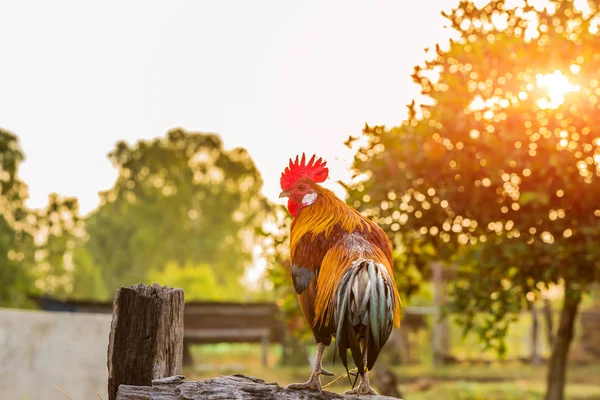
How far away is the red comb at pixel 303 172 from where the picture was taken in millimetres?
6399

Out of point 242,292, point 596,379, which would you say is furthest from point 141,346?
point 242,292

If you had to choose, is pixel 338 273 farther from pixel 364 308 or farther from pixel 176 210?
pixel 176 210

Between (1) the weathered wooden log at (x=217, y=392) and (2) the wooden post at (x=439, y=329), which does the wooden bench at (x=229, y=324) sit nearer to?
(2) the wooden post at (x=439, y=329)

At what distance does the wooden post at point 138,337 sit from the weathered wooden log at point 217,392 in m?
0.13

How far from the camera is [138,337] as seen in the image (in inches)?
231

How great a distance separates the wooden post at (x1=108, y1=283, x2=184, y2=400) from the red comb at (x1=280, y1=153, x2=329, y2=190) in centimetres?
130

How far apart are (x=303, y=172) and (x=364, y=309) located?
1.44 meters

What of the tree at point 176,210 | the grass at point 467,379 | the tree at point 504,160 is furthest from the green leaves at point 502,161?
the tree at point 176,210

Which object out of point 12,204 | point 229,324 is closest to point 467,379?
point 229,324

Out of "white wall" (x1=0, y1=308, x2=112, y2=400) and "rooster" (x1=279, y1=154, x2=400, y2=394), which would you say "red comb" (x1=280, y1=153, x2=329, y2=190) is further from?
"white wall" (x1=0, y1=308, x2=112, y2=400)

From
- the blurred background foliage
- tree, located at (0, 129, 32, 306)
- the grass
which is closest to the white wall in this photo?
the blurred background foliage

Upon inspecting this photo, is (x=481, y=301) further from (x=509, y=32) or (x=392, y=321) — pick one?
(x=392, y=321)

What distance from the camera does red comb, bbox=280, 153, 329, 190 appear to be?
6399 mm

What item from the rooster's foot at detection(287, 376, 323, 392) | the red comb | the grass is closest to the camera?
the rooster's foot at detection(287, 376, 323, 392)
